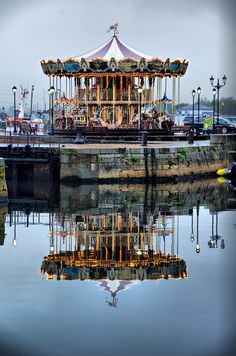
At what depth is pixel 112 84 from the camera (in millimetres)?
41250

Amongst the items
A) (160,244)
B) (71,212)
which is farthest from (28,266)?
(71,212)

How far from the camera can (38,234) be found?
19.0 metres

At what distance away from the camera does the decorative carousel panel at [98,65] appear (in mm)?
39719

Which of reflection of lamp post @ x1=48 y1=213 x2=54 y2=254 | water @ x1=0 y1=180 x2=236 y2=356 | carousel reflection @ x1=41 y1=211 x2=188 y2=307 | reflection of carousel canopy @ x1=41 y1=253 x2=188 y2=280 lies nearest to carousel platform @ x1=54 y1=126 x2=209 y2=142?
water @ x1=0 y1=180 x2=236 y2=356

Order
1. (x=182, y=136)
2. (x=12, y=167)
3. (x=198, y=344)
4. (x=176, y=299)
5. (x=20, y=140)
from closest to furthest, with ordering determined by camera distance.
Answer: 1. (x=198, y=344)
2. (x=176, y=299)
3. (x=12, y=167)
4. (x=20, y=140)
5. (x=182, y=136)

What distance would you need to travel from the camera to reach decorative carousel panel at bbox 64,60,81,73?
4025 cm

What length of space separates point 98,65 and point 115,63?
744mm

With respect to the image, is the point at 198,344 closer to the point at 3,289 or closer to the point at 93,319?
the point at 93,319

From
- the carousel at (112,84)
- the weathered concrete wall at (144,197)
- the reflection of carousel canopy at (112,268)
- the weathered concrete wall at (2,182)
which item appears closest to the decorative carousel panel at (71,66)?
the carousel at (112,84)

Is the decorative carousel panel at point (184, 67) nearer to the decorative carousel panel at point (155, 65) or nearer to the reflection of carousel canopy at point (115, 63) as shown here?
the reflection of carousel canopy at point (115, 63)

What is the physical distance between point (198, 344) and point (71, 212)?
12.9 metres

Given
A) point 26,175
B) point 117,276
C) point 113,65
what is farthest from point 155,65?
point 117,276

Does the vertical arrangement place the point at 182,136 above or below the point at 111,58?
below

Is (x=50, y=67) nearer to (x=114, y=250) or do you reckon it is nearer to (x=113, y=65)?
(x=113, y=65)
